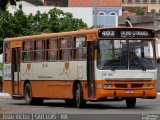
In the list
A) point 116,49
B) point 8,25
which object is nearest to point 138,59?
point 116,49

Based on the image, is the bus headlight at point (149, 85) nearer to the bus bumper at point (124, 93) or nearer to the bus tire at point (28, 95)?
the bus bumper at point (124, 93)

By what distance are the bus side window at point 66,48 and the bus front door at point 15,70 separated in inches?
164

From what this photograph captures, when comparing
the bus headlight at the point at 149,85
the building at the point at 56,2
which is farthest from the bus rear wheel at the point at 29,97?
the building at the point at 56,2

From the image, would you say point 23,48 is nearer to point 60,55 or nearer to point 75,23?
point 60,55

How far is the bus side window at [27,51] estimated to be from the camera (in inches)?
1315

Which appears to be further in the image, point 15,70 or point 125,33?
point 15,70

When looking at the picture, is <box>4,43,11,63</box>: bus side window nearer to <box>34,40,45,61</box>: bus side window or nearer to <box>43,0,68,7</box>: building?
<box>34,40,45,61</box>: bus side window

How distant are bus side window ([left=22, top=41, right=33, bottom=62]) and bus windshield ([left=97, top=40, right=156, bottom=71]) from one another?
5.87 metres

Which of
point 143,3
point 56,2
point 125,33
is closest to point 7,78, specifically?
point 125,33

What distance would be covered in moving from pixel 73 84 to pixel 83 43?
63.9 inches

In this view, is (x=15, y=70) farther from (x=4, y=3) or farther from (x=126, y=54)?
(x=4, y=3)

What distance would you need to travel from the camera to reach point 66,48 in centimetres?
3047

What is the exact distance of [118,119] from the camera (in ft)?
74.9

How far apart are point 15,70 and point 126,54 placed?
26.2 ft
